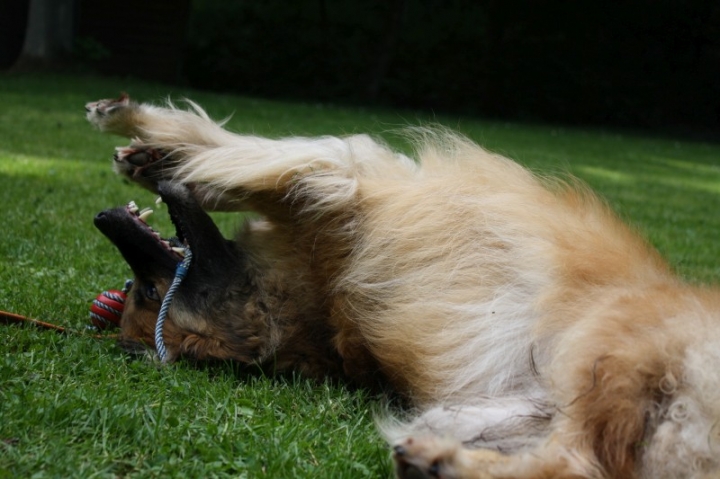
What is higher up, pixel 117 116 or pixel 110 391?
pixel 117 116

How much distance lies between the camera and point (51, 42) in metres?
19.7

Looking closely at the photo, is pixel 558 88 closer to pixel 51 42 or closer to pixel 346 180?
pixel 51 42

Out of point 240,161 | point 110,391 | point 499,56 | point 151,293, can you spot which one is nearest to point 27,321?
point 151,293

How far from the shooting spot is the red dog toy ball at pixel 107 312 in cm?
362

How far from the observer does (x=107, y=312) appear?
3.63 meters

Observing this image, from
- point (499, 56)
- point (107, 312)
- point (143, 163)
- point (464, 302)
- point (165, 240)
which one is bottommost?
point (499, 56)

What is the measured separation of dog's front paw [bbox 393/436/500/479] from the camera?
2.23m

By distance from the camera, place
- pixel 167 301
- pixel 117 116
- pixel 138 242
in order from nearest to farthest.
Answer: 1. pixel 167 301
2. pixel 138 242
3. pixel 117 116

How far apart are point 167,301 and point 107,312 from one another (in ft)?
1.48

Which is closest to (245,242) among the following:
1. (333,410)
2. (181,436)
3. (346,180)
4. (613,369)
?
(346,180)

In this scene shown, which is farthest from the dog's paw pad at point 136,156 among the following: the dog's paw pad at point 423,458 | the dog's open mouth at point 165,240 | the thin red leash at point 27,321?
the dog's paw pad at point 423,458

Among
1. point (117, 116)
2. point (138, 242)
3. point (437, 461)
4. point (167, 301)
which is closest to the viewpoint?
point (437, 461)

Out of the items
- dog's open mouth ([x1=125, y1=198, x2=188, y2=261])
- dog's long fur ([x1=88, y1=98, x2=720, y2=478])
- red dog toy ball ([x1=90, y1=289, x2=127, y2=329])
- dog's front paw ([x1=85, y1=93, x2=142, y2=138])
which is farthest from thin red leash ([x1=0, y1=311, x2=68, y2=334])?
dog's front paw ([x1=85, y1=93, x2=142, y2=138])

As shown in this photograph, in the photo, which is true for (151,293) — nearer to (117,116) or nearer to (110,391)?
(110,391)
